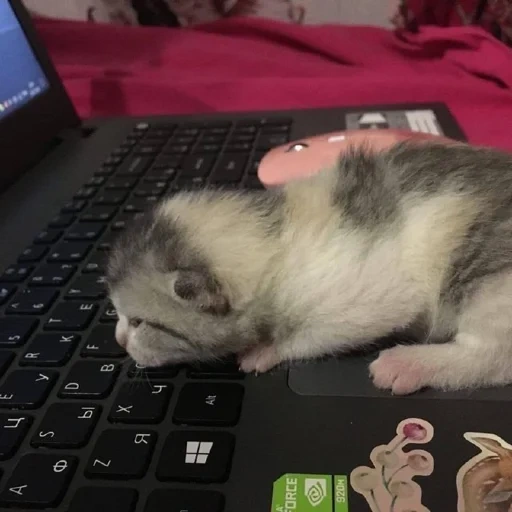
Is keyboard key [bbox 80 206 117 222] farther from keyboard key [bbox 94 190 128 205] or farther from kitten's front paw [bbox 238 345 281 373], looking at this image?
kitten's front paw [bbox 238 345 281 373]

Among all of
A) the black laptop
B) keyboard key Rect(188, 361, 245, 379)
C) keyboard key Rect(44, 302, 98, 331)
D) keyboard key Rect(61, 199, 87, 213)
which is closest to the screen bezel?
keyboard key Rect(61, 199, 87, 213)

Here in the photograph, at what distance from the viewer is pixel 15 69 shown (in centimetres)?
95

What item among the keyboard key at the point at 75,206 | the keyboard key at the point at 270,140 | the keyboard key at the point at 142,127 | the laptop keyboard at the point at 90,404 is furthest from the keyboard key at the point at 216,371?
the keyboard key at the point at 142,127

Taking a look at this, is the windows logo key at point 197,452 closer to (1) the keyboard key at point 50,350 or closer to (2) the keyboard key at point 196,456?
(2) the keyboard key at point 196,456

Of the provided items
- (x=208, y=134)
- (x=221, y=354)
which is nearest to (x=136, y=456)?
(x=221, y=354)

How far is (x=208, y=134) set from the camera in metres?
0.97

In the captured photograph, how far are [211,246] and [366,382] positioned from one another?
0.19 meters

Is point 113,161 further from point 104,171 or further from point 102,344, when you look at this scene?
point 102,344

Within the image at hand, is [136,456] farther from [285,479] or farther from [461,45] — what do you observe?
[461,45]

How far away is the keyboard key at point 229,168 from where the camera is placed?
84 cm

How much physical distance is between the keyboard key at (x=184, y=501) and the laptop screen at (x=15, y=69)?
0.64 m

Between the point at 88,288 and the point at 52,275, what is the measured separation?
44 millimetres

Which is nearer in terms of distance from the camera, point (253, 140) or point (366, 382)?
point (366, 382)

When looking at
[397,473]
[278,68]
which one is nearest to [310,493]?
[397,473]
